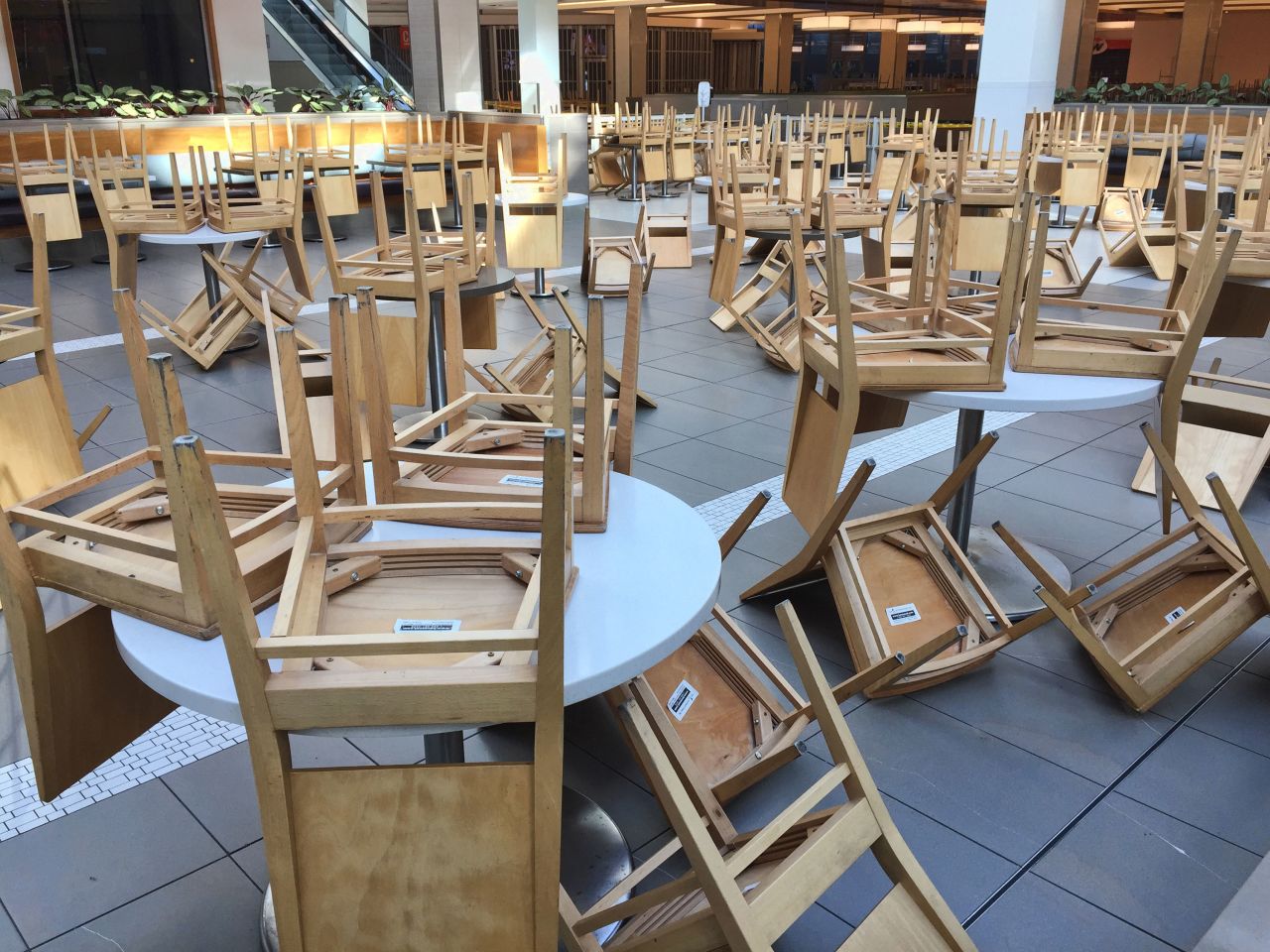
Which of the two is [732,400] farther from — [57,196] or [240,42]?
[240,42]

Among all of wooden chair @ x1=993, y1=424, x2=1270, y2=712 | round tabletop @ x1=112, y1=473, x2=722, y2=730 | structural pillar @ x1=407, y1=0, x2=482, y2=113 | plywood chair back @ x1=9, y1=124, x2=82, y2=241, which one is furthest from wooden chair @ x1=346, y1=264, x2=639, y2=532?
structural pillar @ x1=407, y1=0, x2=482, y2=113

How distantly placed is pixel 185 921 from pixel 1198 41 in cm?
1884

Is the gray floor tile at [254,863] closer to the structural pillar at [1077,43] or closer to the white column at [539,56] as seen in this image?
the white column at [539,56]

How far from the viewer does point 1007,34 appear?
1097 cm

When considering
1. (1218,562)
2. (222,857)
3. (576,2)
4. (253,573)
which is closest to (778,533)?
(1218,562)

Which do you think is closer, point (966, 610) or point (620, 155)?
point (966, 610)

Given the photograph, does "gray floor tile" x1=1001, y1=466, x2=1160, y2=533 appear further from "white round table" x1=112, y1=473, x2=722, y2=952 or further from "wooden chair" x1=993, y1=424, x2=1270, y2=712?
"white round table" x1=112, y1=473, x2=722, y2=952

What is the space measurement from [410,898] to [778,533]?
204cm

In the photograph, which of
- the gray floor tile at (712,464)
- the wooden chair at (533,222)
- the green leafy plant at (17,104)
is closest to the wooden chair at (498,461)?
the gray floor tile at (712,464)

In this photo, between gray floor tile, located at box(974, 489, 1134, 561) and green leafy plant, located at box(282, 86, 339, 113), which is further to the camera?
green leafy plant, located at box(282, 86, 339, 113)

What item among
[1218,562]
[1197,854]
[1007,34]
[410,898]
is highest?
[1007,34]

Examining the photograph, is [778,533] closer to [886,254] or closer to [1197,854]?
[1197,854]

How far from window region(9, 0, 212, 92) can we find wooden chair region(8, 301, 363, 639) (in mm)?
11097

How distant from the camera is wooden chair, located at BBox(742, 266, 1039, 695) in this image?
2.27 m
